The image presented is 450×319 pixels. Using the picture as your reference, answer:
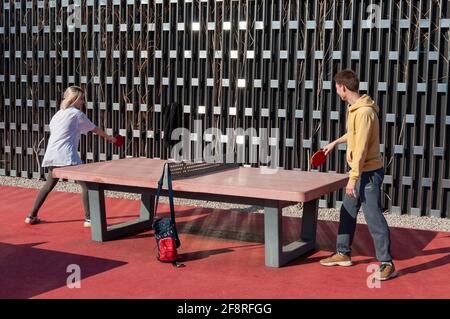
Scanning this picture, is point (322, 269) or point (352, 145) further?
point (322, 269)

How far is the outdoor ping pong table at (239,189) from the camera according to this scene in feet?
16.7

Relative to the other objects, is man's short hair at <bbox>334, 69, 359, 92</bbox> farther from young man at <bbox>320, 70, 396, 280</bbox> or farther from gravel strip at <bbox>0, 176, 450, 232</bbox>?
gravel strip at <bbox>0, 176, 450, 232</bbox>

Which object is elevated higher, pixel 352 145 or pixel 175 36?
pixel 175 36

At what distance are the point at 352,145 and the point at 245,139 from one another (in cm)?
332

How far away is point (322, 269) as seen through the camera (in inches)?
211

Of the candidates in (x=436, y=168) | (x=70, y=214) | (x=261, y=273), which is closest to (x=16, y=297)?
(x=261, y=273)

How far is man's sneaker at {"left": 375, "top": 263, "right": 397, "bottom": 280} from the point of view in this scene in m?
5.00

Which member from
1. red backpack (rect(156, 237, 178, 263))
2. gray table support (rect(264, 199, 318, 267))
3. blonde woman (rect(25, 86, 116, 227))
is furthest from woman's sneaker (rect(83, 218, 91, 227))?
gray table support (rect(264, 199, 318, 267))


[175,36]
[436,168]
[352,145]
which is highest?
[175,36]

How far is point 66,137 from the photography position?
679 cm

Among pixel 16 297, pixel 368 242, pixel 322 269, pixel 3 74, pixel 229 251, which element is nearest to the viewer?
pixel 16 297

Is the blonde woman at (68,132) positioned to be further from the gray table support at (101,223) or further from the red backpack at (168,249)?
the red backpack at (168,249)

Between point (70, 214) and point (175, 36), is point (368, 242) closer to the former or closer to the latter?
point (70, 214)
